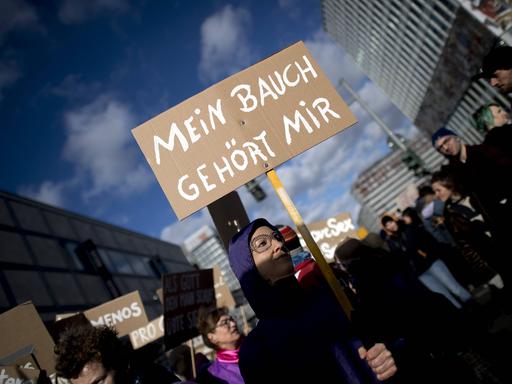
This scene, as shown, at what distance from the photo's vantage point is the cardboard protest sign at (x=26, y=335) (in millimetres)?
3324

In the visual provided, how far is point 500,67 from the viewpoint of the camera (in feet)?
8.61

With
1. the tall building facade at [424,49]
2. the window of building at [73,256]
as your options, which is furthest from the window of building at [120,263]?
the tall building facade at [424,49]

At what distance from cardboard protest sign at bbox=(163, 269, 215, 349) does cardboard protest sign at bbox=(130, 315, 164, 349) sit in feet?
5.21

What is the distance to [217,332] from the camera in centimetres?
322

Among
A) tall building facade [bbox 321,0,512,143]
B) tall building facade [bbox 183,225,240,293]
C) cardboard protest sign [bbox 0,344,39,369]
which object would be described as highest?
tall building facade [bbox 183,225,240,293]

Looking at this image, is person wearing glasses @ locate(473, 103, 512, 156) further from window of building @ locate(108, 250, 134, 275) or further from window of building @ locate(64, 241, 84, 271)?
window of building @ locate(108, 250, 134, 275)

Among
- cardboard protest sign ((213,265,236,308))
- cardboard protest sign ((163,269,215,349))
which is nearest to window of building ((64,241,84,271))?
cardboard protest sign ((213,265,236,308))

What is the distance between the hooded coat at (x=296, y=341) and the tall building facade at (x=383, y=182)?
5062 inches

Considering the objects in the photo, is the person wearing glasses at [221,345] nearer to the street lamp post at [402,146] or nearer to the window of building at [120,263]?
the street lamp post at [402,146]

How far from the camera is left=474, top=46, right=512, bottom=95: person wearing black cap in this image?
260 cm

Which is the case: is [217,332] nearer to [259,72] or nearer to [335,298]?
[335,298]

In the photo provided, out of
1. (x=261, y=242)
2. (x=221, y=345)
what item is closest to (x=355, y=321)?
(x=261, y=242)

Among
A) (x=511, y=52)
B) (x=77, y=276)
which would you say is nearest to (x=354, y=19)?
(x=77, y=276)

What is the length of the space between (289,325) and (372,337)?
41 cm
